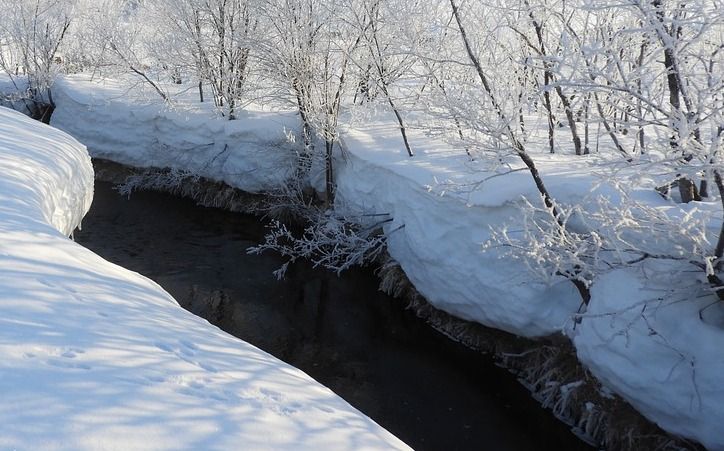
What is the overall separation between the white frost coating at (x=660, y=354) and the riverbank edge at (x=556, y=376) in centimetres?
19

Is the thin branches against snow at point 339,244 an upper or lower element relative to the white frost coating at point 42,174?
lower

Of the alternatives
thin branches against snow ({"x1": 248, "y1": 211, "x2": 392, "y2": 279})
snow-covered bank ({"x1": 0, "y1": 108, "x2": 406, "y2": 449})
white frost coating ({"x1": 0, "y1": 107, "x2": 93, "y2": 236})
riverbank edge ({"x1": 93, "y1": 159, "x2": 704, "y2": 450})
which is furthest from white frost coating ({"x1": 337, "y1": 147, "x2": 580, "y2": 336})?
white frost coating ({"x1": 0, "y1": 107, "x2": 93, "y2": 236})

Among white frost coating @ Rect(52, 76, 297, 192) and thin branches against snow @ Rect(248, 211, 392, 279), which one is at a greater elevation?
white frost coating @ Rect(52, 76, 297, 192)

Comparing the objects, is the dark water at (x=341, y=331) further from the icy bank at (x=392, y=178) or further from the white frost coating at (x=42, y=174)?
the white frost coating at (x=42, y=174)

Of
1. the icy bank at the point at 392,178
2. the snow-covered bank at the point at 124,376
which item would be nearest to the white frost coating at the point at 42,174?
the snow-covered bank at the point at 124,376

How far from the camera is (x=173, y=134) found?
13.2 metres

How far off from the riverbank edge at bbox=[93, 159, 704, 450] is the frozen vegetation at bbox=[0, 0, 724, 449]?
0.19 meters

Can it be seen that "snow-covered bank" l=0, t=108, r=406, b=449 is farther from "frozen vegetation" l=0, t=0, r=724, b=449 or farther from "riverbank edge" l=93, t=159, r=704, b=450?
"riverbank edge" l=93, t=159, r=704, b=450

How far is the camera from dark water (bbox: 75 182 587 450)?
5.79 metres

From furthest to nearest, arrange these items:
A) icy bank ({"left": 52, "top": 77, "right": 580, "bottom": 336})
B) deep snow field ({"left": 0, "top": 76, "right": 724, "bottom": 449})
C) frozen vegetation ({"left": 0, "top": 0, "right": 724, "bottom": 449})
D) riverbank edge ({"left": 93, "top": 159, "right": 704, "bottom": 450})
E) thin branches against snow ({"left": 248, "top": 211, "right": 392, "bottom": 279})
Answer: thin branches against snow ({"left": 248, "top": 211, "right": 392, "bottom": 279}) < icy bank ({"left": 52, "top": 77, "right": 580, "bottom": 336}) < riverbank edge ({"left": 93, "top": 159, "right": 704, "bottom": 450}) < frozen vegetation ({"left": 0, "top": 0, "right": 724, "bottom": 449}) < deep snow field ({"left": 0, "top": 76, "right": 724, "bottom": 449})

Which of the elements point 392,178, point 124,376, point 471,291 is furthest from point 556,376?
point 124,376

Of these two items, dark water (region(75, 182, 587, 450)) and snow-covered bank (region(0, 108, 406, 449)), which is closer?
snow-covered bank (region(0, 108, 406, 449))

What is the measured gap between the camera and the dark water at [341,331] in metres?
5.79

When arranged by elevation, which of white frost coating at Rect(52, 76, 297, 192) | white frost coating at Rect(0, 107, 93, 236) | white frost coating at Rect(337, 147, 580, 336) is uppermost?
white frost coating at Rect(52, 76, 297, 192)
